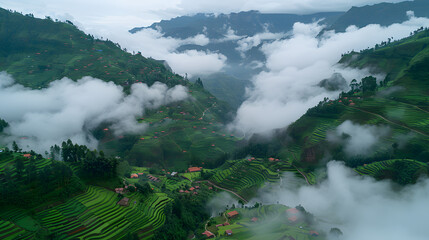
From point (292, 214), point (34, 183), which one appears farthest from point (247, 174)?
point (34, 183)

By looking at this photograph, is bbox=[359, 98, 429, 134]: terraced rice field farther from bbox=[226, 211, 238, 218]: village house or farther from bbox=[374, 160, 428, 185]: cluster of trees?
bbox=[226, 211, 238, 218]: village house

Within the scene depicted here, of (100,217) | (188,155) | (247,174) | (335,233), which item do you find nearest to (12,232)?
(100,217)

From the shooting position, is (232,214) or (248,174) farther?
(248,174)

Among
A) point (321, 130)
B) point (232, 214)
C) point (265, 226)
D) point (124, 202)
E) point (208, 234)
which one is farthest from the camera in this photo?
point (321, 130)

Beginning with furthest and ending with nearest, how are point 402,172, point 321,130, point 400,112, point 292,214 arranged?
point 321,130, point 400,112, point 402,172, point 292,214

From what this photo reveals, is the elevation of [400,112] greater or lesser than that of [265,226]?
greater

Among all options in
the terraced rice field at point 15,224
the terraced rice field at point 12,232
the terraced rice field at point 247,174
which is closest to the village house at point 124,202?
the terraced rice field at point 15,224

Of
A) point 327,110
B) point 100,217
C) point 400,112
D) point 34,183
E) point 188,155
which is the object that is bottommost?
point 188,155

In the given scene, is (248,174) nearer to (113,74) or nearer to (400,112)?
(400,112)

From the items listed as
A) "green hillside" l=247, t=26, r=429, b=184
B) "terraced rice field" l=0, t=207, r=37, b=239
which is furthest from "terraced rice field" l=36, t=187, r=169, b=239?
"green hillside" l=247, t=26, r=429, b=184
